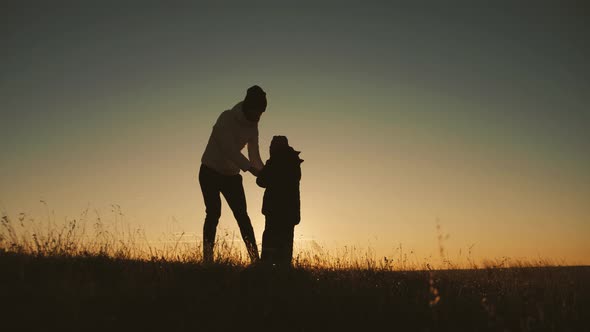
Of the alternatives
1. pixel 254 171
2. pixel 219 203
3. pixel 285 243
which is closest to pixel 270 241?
pixel 285 243

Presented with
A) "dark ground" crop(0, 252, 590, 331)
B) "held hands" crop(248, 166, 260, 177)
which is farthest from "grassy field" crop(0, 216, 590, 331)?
"held hands" crop(248, 166, 260, 177)

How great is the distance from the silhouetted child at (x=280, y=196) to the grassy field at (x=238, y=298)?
2.07ft

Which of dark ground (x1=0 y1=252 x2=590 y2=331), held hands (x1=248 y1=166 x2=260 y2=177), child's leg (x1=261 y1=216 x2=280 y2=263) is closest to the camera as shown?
dark ground (x1=0 y1=252 x2=590 y2=331)

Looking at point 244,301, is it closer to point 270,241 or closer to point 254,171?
point 270,241

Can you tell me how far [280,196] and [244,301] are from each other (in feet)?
8.87

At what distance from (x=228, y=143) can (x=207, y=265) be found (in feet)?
6.30

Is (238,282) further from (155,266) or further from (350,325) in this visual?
(350,325)

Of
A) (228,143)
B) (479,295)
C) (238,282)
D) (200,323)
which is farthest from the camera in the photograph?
(228,143)

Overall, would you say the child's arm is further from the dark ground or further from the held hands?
the dark ground

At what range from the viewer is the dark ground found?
162 inches

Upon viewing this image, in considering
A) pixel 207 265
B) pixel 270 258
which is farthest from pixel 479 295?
pixel 207 265

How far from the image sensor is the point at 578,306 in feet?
18.2

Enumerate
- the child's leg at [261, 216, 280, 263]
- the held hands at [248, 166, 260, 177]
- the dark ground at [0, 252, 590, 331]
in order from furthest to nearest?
the held hands at [248, 166, 260, 177], the child's leg at [261, 216, 280, 263], the dark ground at [0, 252, 590, 331]

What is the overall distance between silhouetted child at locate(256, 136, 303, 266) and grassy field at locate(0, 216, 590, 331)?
632 millimetres
